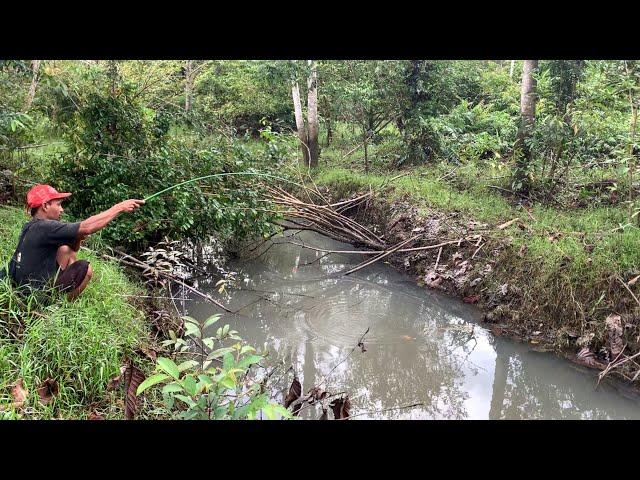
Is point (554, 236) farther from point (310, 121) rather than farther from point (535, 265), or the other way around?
point (310, 121)

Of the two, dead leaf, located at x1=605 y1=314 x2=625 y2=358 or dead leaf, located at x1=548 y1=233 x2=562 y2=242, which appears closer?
dead leaf, located at x1=605 y1=314 x2=625 y2=358

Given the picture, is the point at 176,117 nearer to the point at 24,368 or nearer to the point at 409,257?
the point at 409,257

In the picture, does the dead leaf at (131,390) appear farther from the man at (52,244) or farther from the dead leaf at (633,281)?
the dead leaf at (633,281)

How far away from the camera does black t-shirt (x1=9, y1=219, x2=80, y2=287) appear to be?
3.15 m

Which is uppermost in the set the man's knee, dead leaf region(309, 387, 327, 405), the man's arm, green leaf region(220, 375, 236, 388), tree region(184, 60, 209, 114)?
tree region(184, 60, 209, 114)

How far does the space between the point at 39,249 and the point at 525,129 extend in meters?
6.63

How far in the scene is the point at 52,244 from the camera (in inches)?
128

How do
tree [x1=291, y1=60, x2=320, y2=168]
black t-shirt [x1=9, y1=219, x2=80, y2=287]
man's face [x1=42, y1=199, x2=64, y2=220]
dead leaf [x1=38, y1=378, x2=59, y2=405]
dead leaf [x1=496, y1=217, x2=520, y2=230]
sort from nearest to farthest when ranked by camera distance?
1. dead leaf [x1=38, y1=378, x2=59, y2=405]
2. black t-shirt [x1=9, y1=219, x2=80, y2=287]
3. man's face [x1=42, y1=199, x2=64, y2=220]
4. dead leaf [x1=496, y1=217, x2=520, y2=230]
5. tree [x1=291, y1=60, x2=320, y2=168]

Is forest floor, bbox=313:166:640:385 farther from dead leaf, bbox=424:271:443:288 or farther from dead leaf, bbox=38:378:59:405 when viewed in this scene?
dead leaf, bbox=38:378:59:405

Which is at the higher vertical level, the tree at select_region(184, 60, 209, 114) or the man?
the tree at select_region(184, 60, 209, 114)

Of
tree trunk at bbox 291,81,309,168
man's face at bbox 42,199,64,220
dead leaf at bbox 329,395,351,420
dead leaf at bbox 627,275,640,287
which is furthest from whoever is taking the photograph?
tree trunk at bbox 291,81,309,168

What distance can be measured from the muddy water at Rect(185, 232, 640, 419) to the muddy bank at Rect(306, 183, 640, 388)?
→ 0.59 feet

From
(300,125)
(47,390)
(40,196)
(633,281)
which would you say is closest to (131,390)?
(47,390)

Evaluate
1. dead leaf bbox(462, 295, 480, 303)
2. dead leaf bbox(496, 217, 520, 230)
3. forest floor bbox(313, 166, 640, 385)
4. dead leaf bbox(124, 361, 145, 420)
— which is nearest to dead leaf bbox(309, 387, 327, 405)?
dead leaf bbox(124, 361, 145, 420)
